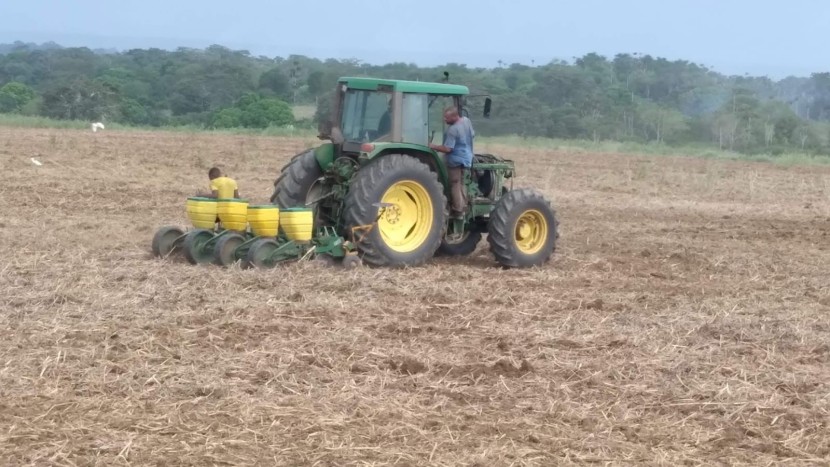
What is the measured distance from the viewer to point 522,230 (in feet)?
36.9

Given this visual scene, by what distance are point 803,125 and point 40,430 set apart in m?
41.5

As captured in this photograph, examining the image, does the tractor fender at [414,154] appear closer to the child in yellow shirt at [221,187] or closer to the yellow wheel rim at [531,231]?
the yellow wheel rim at [531,231]

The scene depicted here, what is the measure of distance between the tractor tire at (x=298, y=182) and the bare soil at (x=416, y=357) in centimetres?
124

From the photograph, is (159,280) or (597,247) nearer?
(159,280)

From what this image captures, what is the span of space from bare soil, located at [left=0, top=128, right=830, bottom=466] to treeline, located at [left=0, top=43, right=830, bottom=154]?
65.1 feet

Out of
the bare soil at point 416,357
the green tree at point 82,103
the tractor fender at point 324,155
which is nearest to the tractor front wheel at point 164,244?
the bare soil at point 416,357

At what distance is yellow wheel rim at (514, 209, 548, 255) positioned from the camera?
442 inches

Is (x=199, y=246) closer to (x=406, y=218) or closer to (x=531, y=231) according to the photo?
(x=406, y=218)

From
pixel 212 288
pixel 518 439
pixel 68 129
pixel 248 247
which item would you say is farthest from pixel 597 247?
pixel 68 129

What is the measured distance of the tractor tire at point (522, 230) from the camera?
35.7ft

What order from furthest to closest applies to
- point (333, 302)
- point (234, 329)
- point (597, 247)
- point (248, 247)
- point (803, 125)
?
point (803, 125) → point (597, 247) → point (248, 247) → point (333, 302) → point (234, 329)

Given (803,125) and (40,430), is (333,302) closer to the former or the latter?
(40,430)

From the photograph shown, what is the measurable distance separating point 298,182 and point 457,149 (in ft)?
4.92

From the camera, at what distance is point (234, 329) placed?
7602mm
